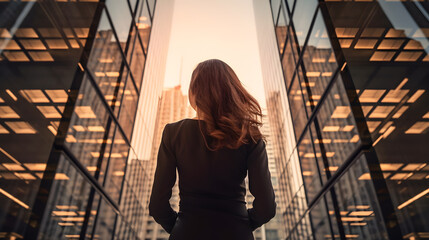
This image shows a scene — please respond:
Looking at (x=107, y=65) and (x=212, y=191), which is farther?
(x=107, y=65)

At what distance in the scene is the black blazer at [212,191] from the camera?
1.68 m

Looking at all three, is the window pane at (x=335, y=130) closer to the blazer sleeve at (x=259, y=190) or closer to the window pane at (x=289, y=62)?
the window pane at (x=289, y=62)

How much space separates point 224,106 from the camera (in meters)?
1.99

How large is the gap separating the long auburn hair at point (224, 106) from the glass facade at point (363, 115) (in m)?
4.14

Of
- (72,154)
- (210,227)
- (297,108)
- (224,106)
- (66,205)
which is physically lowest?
(210,227)

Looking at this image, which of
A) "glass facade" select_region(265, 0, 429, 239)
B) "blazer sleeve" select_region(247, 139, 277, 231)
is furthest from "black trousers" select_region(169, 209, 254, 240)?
"glass facade" select_region(265, 0, 429, 239)

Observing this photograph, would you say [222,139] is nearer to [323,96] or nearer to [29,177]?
[29,177]

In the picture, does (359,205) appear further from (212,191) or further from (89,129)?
(89,129)

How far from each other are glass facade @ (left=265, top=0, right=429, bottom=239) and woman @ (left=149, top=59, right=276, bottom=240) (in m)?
4.22

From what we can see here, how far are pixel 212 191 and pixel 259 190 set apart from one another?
1.01 feet

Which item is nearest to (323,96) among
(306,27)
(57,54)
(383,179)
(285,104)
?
(306,27)

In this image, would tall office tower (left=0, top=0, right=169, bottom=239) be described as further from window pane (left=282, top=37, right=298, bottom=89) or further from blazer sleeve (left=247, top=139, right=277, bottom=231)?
window pane (left=282, top=37, right=298, bottom=89)

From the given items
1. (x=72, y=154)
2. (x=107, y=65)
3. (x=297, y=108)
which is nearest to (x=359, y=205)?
(x=297, y=108)

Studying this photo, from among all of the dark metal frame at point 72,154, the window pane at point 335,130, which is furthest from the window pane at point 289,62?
the dark metal frame at point 72,154
